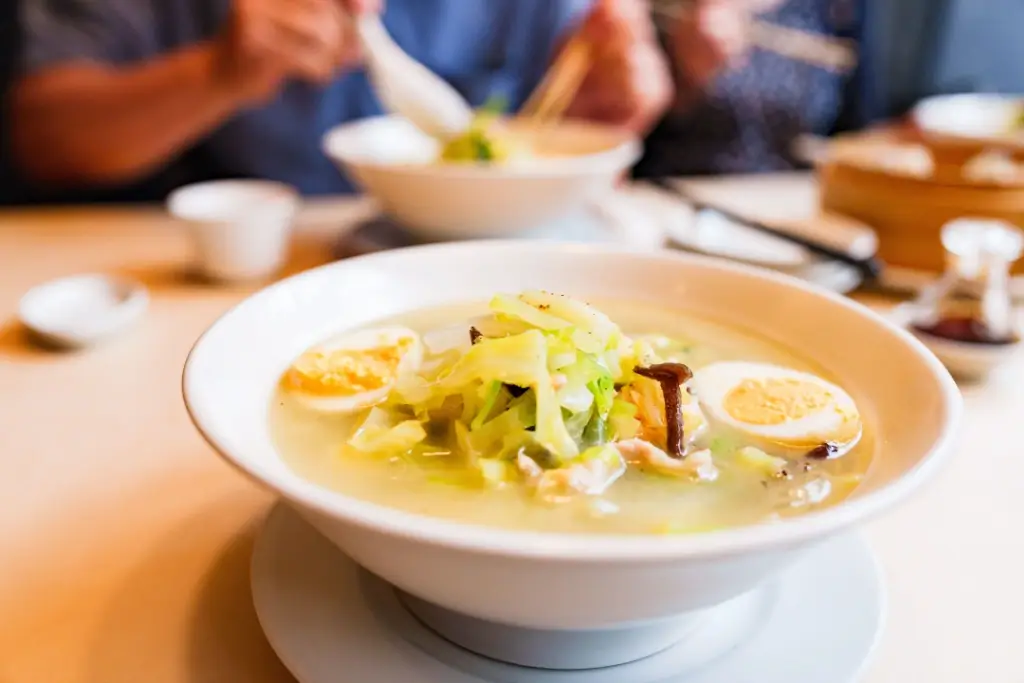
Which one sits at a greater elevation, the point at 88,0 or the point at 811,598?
the point at 88,0

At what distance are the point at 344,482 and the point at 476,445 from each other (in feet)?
0.43

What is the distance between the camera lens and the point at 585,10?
3.19 metres

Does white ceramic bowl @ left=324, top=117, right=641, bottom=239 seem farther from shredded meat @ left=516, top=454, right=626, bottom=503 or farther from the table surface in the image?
shredded meat @ left=516, top=454, right=626, bottom=503

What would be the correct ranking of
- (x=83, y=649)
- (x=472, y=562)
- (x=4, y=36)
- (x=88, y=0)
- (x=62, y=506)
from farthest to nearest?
1. (x=4, y=36)
2. (x=88, y=0)
3. (x=62, y=506)
4. (x=83, y=649)
5. (x=472, y=562)

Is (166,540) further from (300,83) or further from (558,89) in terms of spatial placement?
(300,83)

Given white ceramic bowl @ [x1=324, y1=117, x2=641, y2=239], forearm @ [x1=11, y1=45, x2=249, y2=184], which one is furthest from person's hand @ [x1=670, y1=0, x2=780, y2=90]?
forearm @ [x1=11, y1=45, x2=249, y2=184]

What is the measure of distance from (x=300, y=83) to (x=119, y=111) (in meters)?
0.56

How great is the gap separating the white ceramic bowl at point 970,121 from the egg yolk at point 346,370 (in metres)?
1.73

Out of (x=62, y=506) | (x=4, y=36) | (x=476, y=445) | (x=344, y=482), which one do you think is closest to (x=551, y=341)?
(x=476, y=445)

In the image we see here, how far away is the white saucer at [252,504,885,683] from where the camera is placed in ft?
2.32

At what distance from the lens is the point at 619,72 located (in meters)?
2.78

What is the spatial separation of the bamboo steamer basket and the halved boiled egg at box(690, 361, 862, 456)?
0.92 metres

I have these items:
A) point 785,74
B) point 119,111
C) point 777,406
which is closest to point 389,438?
point 777,406

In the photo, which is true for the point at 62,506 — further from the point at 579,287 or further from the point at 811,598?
the point at 811,598
